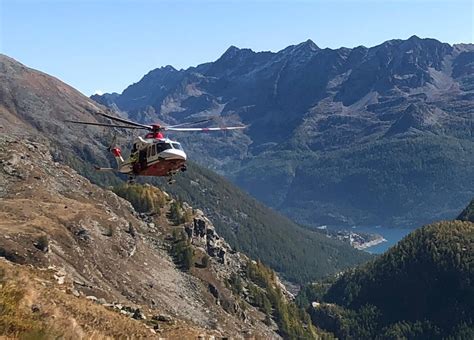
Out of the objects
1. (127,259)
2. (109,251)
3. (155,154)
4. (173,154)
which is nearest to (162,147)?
(155,154)

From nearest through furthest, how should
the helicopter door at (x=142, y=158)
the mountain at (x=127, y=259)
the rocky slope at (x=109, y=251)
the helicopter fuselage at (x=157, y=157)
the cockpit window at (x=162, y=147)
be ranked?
the helicopter fuselage at (x=157, y=157) < the cockpit window at (x=162, y=147) < the helicopter door at (x=142, y=158) < the mountain at (x=127, y=259) < the rocky slope at (x=109, y=251)

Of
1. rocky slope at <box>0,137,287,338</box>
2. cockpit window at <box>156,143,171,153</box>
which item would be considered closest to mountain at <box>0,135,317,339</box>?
rocky slope at <box>0,137,287,338</box>

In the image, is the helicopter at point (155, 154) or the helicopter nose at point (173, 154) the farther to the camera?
the helicopter at point (155, 154)

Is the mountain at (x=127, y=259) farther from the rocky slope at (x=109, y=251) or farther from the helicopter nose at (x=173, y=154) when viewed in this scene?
the helicopter nose at (x=173, y=154)

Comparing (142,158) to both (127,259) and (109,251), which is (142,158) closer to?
(109,251)

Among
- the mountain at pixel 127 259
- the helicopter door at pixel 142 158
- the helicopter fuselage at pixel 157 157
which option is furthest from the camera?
the mountain at pixel 127 259

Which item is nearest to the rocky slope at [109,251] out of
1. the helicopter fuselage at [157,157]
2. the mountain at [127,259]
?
the mountain at [127,259]

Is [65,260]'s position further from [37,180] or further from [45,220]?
[37,180]
